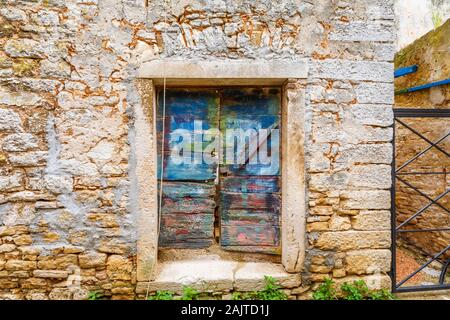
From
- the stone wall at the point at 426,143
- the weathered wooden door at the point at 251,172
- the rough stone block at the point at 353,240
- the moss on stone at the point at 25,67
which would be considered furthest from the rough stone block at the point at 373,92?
the moss on stone at the point at 25,67

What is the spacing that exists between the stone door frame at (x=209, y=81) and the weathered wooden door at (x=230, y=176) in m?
0.18

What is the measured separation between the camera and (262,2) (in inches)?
87.3

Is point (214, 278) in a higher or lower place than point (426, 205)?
lower

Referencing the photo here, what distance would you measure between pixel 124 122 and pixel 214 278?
1.57m

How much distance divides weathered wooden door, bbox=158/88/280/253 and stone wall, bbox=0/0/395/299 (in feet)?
1.11

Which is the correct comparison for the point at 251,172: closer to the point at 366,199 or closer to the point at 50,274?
the point at 366,199

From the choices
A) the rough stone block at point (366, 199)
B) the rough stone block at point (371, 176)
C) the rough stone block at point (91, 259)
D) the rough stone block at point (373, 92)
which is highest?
the rough stone block at point (373, 92)

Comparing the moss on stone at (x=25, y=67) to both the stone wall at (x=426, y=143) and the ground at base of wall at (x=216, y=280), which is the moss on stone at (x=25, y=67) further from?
the stone wall at (x=426, y=143)

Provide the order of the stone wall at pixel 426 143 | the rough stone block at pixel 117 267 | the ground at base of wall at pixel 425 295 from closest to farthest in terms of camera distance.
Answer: the rough stone block at pixel 117 267
the ground at base of wall at pixel 425 295
the stone wall at pixel 426 143

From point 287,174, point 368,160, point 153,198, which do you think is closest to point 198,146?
point 153,198

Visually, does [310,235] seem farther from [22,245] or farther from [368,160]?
[22,245]

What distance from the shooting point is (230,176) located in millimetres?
2471

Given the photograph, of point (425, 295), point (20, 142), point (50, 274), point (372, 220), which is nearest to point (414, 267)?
point (425, 295)

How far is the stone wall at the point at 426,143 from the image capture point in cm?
313
